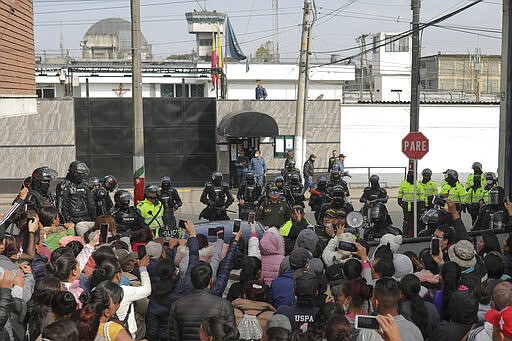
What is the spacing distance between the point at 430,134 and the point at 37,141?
51.8ft

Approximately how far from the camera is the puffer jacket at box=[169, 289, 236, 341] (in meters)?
5.11

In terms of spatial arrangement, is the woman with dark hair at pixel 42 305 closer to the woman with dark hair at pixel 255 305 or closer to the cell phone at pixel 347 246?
the woman with dark hair at pixel 255 305

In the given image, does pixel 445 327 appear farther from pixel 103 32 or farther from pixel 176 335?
pixel 103 32

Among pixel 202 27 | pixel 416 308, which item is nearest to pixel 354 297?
pixel 416 308

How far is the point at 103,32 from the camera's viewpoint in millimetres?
76312

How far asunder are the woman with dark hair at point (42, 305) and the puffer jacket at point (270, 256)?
8.44ft

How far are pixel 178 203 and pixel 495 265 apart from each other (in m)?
7.91

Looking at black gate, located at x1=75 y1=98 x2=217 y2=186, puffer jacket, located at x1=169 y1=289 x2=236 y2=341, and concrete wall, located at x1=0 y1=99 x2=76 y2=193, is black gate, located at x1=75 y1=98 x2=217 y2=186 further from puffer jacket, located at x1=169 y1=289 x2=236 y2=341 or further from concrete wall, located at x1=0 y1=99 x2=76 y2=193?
puffer jacket, located at x1=169 y1=289 x2=236 y2=341

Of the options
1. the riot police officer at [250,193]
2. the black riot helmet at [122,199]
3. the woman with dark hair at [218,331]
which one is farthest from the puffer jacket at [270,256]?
the riot police officer at [250,193]

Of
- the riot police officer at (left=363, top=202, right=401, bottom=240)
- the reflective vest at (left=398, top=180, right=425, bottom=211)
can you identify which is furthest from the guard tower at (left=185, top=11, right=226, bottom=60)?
the riot police officer at (left=363, top=202, right=401, bottom=240)

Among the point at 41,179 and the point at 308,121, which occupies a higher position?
the point at 308,121

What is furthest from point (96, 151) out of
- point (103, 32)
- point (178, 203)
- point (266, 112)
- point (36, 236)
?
point (103, 32)

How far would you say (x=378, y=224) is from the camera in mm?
10281

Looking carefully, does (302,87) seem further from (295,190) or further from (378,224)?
(378,224)
